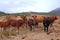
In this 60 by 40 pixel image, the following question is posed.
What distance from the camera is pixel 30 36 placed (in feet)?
54.9

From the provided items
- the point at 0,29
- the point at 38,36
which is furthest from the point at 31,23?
the point at 38,36

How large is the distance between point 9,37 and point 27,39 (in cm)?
154

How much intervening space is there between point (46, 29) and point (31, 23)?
1311 mm

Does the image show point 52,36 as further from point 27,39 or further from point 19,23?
point 19,23

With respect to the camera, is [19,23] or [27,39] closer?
[27,39]

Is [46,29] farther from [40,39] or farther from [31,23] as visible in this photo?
[40,39]

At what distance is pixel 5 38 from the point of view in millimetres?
16297

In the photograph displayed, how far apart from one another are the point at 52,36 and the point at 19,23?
12.3 ft

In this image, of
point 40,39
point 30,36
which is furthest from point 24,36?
point 40,39

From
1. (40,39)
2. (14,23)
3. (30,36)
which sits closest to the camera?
(40,39)

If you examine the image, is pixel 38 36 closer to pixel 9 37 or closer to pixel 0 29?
pixel 9 37

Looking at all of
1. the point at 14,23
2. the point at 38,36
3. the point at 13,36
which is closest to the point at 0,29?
the point at 14,23

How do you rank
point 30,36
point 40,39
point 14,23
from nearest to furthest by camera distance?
point 40,39
point 30,36
point 14,23

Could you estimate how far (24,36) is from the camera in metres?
16.8
